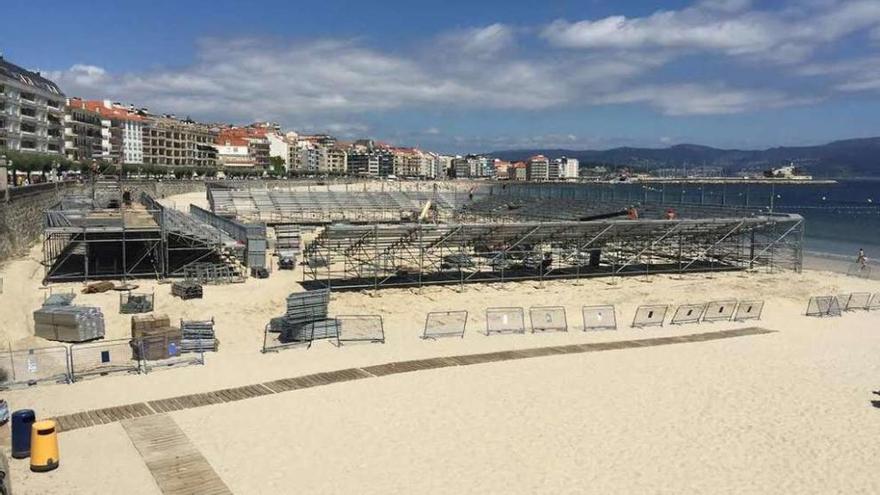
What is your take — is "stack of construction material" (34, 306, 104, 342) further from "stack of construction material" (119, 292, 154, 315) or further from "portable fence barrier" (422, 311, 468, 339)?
"portable fence barrier" (422, 311, 468, 339)

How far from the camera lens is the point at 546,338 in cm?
2238

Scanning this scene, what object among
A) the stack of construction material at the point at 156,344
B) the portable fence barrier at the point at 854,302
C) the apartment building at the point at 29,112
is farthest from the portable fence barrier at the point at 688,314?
the apartment building at the point at 29,112

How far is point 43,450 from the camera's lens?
38.8ft

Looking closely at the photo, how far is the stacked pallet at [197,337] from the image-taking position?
771 inches

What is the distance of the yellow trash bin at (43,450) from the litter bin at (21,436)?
58 centimetres

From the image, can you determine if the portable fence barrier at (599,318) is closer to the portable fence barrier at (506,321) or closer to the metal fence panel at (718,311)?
the portable fence barrier at (506,321)

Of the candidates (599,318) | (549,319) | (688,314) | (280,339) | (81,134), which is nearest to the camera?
(280,339)

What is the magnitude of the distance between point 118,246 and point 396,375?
944 inches

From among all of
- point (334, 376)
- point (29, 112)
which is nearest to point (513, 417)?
point (334, 376)

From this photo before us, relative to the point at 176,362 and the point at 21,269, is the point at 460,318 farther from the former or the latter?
the point at 21,269

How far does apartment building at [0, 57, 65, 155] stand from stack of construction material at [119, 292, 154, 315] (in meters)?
59.6

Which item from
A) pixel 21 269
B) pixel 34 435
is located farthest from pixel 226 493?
pixel 21 269

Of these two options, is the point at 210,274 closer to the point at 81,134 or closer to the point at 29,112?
the point at 29,112

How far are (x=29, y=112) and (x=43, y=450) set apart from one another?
279ft
